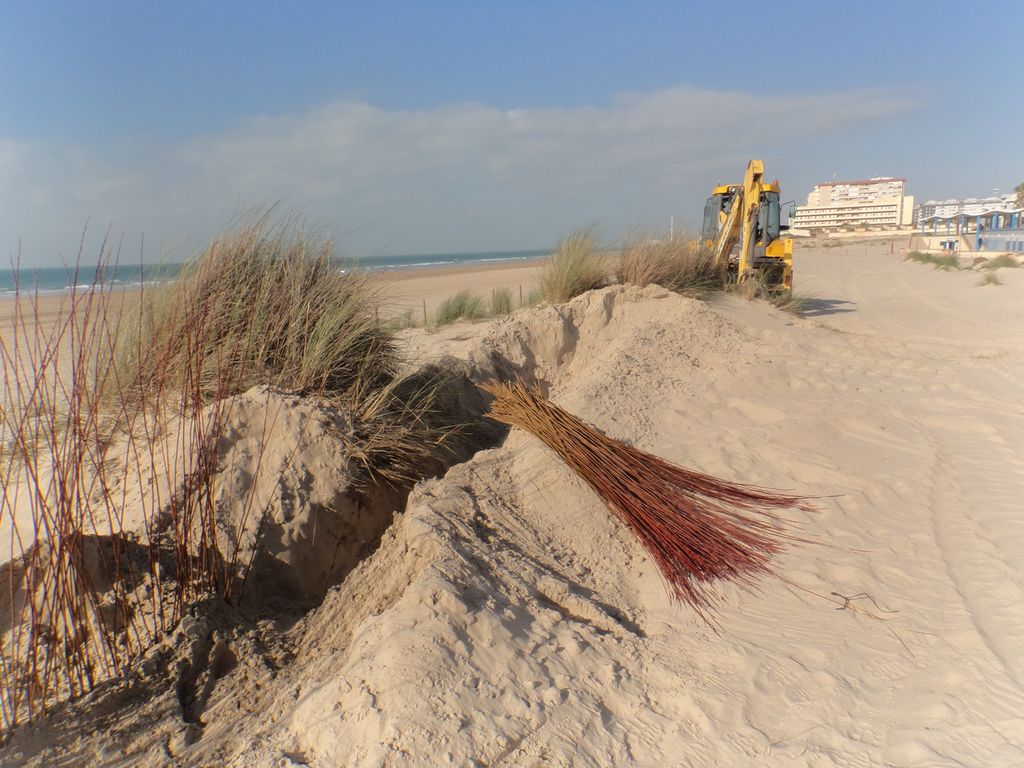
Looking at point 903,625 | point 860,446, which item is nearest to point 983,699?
point 903,625

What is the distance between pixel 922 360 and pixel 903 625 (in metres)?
6.05

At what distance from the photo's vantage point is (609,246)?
1065 cm

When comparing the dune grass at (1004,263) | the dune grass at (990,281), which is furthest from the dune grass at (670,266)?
the dune grass at (1004,263)

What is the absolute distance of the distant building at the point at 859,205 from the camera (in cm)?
9659

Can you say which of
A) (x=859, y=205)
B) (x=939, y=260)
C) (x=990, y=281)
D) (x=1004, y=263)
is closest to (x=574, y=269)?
(x=990, y=281)

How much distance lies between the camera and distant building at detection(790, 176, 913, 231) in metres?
96.6

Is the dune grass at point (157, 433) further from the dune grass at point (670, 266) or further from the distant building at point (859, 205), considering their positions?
the distant building at point (859, 205)

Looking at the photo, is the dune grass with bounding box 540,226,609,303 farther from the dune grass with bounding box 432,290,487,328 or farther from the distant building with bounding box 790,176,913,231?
the distant building with bounding box 790,176,913,231

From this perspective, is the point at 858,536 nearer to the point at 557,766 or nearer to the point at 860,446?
the point at 860,446

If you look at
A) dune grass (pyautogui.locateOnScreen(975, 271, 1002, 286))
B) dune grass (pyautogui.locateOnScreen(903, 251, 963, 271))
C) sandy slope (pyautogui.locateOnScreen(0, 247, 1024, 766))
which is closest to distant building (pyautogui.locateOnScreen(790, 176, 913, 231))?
dune grass (pyautogui.locateOnScreen(903, 251, 963, 271))

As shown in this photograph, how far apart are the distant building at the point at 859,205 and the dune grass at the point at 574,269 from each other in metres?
96.8

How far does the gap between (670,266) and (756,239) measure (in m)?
3.46

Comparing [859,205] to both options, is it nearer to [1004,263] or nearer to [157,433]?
[1004,263]

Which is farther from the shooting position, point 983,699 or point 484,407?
point 484,407
